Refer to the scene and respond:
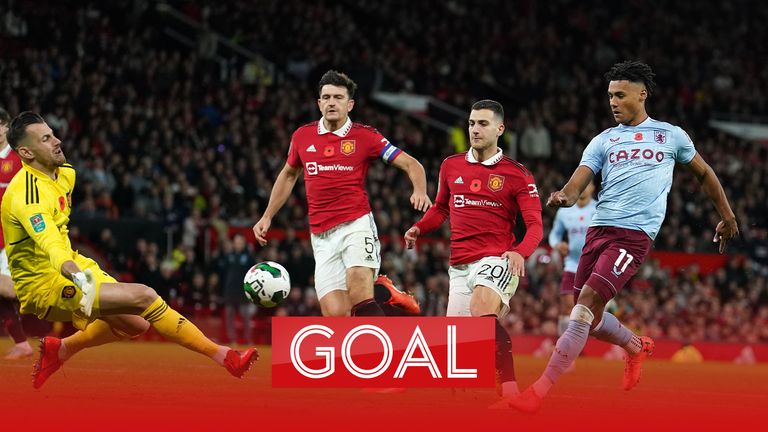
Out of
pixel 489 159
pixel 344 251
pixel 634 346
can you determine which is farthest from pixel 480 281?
pixel 634 346

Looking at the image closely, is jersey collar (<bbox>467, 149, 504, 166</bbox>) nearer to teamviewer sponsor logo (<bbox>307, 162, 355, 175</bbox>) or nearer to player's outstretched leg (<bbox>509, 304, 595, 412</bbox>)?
teamviewer sponsor logo (<bbox>307, 162, 355, 175</bbox>)

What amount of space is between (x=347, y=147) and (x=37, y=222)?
279 cm

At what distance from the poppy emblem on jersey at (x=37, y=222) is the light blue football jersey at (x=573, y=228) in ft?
25.5

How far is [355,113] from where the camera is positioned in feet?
87.8

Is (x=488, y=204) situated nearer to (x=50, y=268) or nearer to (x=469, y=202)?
(x=469, y=202)

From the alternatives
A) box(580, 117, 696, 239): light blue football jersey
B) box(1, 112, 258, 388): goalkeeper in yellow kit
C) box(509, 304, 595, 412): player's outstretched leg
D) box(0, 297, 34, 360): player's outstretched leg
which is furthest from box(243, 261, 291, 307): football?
box(0, 297, 34, 360): player's outstretched leg

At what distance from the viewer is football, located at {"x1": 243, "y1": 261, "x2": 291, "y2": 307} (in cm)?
985

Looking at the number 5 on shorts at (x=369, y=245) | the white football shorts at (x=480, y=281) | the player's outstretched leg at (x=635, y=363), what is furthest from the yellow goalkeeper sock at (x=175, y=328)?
the player's outstretched leg at (x=635, y=363)

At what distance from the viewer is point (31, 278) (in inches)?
351

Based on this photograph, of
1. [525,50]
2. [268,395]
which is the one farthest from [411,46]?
[268,395]

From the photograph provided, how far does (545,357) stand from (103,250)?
699 cm

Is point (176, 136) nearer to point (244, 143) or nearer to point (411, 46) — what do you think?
point (244, 143)

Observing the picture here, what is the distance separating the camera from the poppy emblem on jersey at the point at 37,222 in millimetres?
8438

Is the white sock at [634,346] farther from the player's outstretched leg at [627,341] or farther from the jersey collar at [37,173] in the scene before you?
the jersey collar at [37,173]
